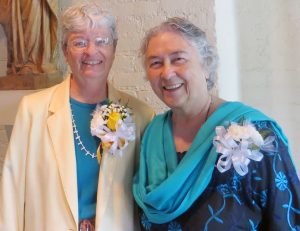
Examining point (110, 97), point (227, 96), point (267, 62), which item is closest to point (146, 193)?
point (110, 97)

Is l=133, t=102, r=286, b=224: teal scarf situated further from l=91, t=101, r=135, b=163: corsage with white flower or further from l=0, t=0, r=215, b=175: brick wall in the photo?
l=0, t=0, r=215, b=175: brick wall

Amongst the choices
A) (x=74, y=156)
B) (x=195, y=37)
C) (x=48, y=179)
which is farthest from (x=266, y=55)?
(x=48, y=179)

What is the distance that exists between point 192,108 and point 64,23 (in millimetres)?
556

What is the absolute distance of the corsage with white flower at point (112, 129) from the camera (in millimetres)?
1256

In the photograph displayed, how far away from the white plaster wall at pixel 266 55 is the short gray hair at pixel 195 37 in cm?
69

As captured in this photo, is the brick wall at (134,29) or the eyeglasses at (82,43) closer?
the eyeglasses at (82,43)

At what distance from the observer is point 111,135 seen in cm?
126

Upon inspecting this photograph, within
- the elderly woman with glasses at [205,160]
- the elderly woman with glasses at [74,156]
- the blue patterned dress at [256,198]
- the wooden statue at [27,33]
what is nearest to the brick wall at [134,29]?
the wooden statue at [27,33]

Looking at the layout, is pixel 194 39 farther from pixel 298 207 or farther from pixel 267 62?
pixel 267 62

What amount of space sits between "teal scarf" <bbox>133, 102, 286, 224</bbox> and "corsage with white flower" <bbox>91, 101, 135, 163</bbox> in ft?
0.42

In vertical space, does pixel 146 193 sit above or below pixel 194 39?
below

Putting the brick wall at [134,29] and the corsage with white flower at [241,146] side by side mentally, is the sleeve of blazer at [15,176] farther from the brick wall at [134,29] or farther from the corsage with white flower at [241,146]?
the brick wall at [134,29]

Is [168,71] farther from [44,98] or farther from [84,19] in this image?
[44,98]

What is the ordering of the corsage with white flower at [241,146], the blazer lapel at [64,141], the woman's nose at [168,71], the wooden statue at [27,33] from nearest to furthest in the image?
the corsage with white flower at [241,146] < the woman's nose at [168,71] < the blazer lapel at [64,141] < the wooden statue at [27,33]
